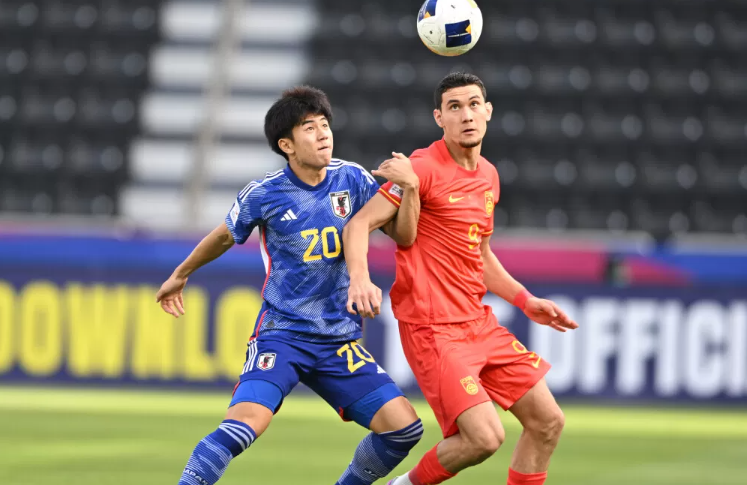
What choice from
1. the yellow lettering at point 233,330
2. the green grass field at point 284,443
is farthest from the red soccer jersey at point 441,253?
the yellow lettering at point 233,330

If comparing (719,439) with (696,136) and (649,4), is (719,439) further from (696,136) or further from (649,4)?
(649,4)

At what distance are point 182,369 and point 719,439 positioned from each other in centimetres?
523

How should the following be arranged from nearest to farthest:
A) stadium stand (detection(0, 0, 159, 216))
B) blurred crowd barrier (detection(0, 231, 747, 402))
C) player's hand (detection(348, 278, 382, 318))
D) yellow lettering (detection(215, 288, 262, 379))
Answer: player's hand (detection(348, 278, 382, 318)), blurred crowd barrier (detection(0, 231, 747, 402)), yellow lettering (detection(215, 288, 262, 379)), stadium stand (detection(0, 0, 159, 216))

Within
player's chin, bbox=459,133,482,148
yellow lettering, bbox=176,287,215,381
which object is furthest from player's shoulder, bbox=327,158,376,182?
yellow lettering, bbox=176,287,215,381

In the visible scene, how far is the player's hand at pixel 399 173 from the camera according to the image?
5008mm

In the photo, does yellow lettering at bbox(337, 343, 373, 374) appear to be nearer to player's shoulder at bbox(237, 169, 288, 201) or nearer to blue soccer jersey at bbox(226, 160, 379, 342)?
blue soccer jersey at bbox(226, 160, 379, 342)

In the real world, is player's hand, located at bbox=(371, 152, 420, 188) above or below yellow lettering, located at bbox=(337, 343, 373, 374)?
above

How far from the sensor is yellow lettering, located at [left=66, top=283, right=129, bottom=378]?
11281 mm

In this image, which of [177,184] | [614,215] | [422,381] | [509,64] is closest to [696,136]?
[614,215]

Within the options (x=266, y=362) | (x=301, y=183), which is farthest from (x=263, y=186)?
(x=266, y=362)

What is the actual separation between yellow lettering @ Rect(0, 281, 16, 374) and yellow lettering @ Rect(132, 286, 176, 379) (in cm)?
122

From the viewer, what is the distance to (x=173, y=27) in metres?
17.6

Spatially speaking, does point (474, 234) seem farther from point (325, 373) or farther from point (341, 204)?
point (325, 373)

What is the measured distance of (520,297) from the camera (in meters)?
5.61
